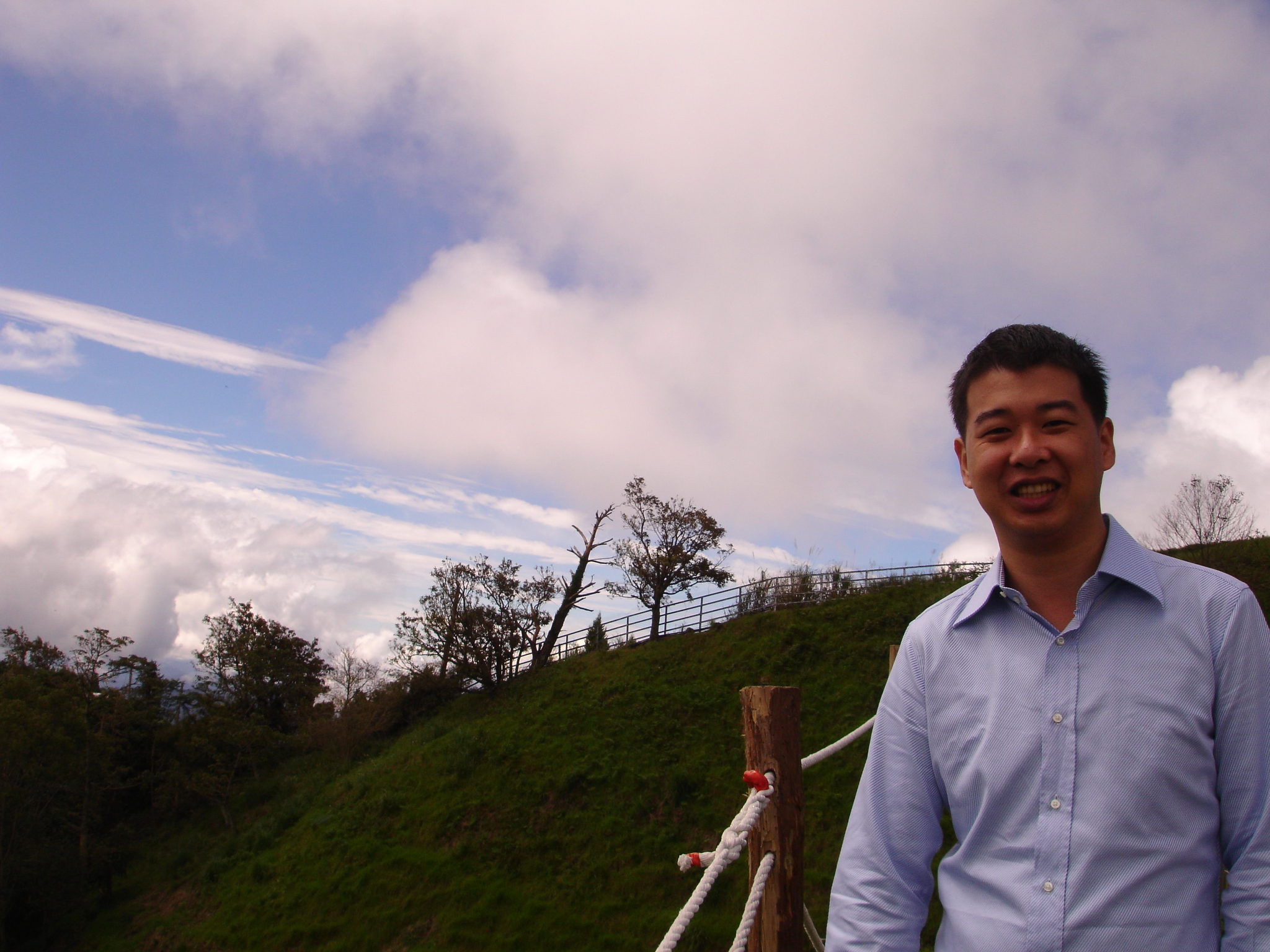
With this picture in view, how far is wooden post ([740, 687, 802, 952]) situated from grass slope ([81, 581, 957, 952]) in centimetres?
848

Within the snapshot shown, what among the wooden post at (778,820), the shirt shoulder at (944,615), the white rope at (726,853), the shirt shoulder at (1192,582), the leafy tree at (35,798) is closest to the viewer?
the shirt shoulder at (1192,582)

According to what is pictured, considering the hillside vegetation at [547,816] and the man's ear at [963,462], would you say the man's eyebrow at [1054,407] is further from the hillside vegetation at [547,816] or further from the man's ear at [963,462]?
the hillside vegetation at [547,816]

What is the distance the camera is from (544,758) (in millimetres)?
15984

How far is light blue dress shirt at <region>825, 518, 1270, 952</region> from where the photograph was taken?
131 centimetres

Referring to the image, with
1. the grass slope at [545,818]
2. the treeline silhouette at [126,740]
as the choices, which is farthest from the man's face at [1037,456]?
the treeline silhouette at [126,740]

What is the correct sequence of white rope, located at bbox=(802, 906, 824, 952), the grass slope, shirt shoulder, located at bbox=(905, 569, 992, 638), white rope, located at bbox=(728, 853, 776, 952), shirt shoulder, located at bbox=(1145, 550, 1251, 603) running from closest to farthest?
shirt shoulder, located at bbox=(1145, 550, 1251, 603) < shirt shoulder, located at bbox=(905, 569, 992, 638) < white rope, located at bbox=(728, 853, 776, 952) < white rope, located at bbox=(802, 906, 824, 952) < the grass slope

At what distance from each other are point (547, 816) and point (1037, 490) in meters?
14.3

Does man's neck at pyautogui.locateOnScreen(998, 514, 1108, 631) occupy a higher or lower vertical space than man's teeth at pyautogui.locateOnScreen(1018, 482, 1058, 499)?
lower

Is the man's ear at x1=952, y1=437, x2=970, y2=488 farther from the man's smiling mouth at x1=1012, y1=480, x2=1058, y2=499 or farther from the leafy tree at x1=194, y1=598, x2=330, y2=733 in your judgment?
the leafy tree at x1=194, y1=598, x2=330, y2=733

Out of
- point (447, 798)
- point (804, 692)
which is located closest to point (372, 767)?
point (447, 798)

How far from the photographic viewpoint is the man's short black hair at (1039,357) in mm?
1626

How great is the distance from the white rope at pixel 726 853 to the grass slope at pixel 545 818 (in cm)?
884

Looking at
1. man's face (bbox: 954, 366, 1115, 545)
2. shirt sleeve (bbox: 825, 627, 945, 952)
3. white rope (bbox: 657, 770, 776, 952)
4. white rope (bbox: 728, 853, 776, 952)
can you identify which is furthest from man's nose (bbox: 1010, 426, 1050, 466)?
white rope (bbox: 728, 853, 776, 952)

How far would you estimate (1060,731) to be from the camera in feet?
4.74
